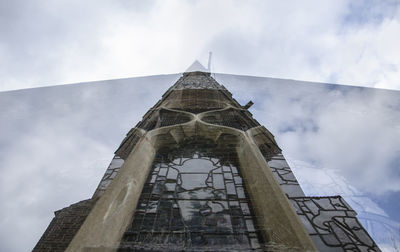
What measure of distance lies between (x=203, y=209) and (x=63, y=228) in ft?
6.50

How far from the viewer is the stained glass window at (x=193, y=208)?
2.50 metres

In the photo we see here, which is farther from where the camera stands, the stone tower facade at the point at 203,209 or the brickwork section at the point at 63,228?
the brickwork section at the point at 63,228

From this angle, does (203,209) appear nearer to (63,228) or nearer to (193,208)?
(193,208)

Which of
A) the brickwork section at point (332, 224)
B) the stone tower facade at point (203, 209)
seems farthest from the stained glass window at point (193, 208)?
the brickwork section at point (332, 224)

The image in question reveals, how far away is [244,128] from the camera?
5.05 metres

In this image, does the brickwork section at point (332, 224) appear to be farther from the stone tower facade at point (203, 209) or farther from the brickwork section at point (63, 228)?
the brickwork section at point (63, 228)

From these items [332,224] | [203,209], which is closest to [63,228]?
[203,209]

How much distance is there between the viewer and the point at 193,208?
118 inches

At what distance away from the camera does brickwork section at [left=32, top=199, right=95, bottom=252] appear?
2.53m

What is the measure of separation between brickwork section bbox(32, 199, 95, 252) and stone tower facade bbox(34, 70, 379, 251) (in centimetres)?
1

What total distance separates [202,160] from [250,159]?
39.8 inches

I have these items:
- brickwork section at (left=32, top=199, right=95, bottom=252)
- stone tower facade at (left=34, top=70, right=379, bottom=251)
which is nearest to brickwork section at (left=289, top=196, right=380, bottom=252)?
stone tower facade at (left=34, top=70, right=379, bottom=251)

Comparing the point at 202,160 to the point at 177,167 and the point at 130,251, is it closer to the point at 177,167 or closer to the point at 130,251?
the point at 177,167

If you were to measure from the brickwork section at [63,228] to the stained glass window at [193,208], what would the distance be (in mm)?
812
